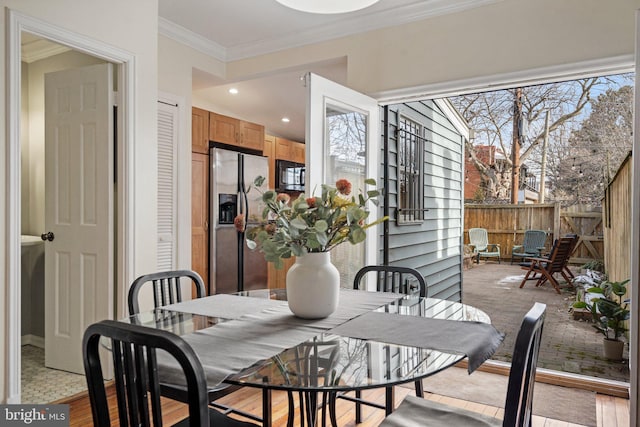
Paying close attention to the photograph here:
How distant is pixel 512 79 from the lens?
9.68 feet

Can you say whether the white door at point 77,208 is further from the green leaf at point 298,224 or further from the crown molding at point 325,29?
→ the green leaf at point 298,224

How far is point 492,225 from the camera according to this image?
8.05 metres

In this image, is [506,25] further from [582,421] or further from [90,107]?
[90,107]

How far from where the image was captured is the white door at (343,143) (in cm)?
294

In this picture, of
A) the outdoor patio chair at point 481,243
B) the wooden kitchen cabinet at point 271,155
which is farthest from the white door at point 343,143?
the outdoor patio chair at point 481,243

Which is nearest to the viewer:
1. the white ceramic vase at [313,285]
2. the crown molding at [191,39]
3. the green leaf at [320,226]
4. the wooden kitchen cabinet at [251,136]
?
the green leaf at [320,226]

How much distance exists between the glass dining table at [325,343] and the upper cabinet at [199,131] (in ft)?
9.03

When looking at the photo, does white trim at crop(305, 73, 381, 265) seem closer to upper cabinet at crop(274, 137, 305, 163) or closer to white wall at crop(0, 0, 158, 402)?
white wall at crop(0, 0, 158, 402)

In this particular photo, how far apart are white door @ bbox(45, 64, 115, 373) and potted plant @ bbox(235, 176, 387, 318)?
169cm

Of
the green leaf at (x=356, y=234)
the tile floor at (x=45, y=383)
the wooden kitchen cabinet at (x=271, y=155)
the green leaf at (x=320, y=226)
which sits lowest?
the tile floor at (x=45, y=383)

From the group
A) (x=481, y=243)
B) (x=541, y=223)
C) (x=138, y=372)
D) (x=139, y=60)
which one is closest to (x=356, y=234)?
(x=138, y=372)

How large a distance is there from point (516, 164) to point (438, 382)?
5713 millimetres

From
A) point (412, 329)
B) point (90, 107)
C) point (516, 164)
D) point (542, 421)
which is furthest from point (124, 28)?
point (516, 164)

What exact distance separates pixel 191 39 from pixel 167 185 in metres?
1.26
